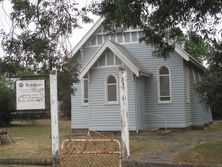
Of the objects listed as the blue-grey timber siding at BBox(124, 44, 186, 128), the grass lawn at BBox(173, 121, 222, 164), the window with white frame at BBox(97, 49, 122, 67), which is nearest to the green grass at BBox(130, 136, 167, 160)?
the grass lawn at BBox(173, 121, 222, 164)

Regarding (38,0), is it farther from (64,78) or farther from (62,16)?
(64,78)

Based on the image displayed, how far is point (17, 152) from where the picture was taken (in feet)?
61.3

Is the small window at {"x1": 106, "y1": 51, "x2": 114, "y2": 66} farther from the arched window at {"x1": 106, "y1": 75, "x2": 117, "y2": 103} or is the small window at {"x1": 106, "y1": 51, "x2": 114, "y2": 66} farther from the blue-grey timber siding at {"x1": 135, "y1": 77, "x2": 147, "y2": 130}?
the blue-grey timber siding at {"x1": 135, "y1": 77, "x2": 147, "y2": 130}

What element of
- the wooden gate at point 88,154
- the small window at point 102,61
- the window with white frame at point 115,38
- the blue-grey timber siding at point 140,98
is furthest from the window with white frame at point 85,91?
the wooden gate at point 88,154

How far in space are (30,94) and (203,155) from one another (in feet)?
21.5

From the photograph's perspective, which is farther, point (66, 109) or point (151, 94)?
point (66, 109)

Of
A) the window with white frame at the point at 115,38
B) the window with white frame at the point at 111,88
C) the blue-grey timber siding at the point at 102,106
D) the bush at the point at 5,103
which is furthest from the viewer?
the bush at the point at 5,103

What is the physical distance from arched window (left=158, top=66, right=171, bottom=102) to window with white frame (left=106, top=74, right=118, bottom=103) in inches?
113

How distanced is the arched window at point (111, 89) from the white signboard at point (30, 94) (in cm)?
1603

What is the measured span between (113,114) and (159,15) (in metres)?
15.7

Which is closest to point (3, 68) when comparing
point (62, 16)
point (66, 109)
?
point (62, 16)

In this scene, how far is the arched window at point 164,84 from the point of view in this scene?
29016mm

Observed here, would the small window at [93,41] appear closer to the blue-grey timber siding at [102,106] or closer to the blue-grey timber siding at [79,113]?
the blue-grey timber siding at [79,113]

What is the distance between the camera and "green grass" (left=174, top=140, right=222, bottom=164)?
15.0 m
